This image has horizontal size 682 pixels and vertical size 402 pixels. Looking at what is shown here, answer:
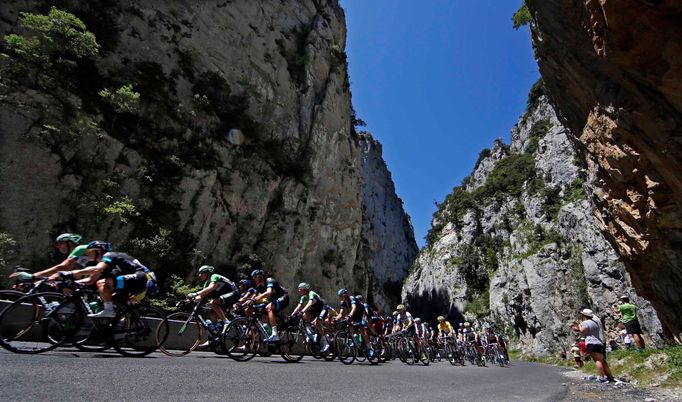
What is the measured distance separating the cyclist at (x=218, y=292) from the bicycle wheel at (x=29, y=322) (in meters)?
2.28

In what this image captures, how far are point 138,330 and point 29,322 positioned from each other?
59.8 inches

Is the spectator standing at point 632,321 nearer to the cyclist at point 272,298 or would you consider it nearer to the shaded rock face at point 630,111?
the shaded rock face at point 630,111

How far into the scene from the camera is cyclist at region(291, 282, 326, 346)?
9.11 metres

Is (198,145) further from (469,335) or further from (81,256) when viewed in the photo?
(469,335)

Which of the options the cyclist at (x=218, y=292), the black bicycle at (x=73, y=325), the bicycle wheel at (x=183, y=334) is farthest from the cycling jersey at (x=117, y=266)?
the bicycle wheel at (x=183, y=334)

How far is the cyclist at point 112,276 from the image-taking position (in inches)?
217

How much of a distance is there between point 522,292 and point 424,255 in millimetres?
24414

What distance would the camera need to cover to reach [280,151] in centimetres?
2761

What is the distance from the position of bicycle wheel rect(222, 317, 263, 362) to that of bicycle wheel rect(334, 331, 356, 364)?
2.61m

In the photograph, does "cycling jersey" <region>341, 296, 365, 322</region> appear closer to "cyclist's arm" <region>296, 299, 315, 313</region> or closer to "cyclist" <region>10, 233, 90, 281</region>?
"cyclist's arm" <region>296, 299, 315, 313</region>

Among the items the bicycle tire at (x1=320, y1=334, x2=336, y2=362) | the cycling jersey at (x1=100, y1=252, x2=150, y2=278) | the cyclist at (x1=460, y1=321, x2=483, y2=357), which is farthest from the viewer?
the cyclist at (x1=460, y1=321, x2=483, y2=357)

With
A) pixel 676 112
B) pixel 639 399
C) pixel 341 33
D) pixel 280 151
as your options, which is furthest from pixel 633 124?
pixel 341 33

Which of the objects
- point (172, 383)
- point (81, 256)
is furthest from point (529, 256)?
point (172, 383)

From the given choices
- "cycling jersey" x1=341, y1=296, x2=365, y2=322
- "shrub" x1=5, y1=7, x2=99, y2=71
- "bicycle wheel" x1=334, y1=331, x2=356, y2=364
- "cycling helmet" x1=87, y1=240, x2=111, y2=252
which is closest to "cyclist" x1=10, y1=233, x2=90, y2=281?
"cycling helmet" x1=87, y1=240, x2=111, y2=252
